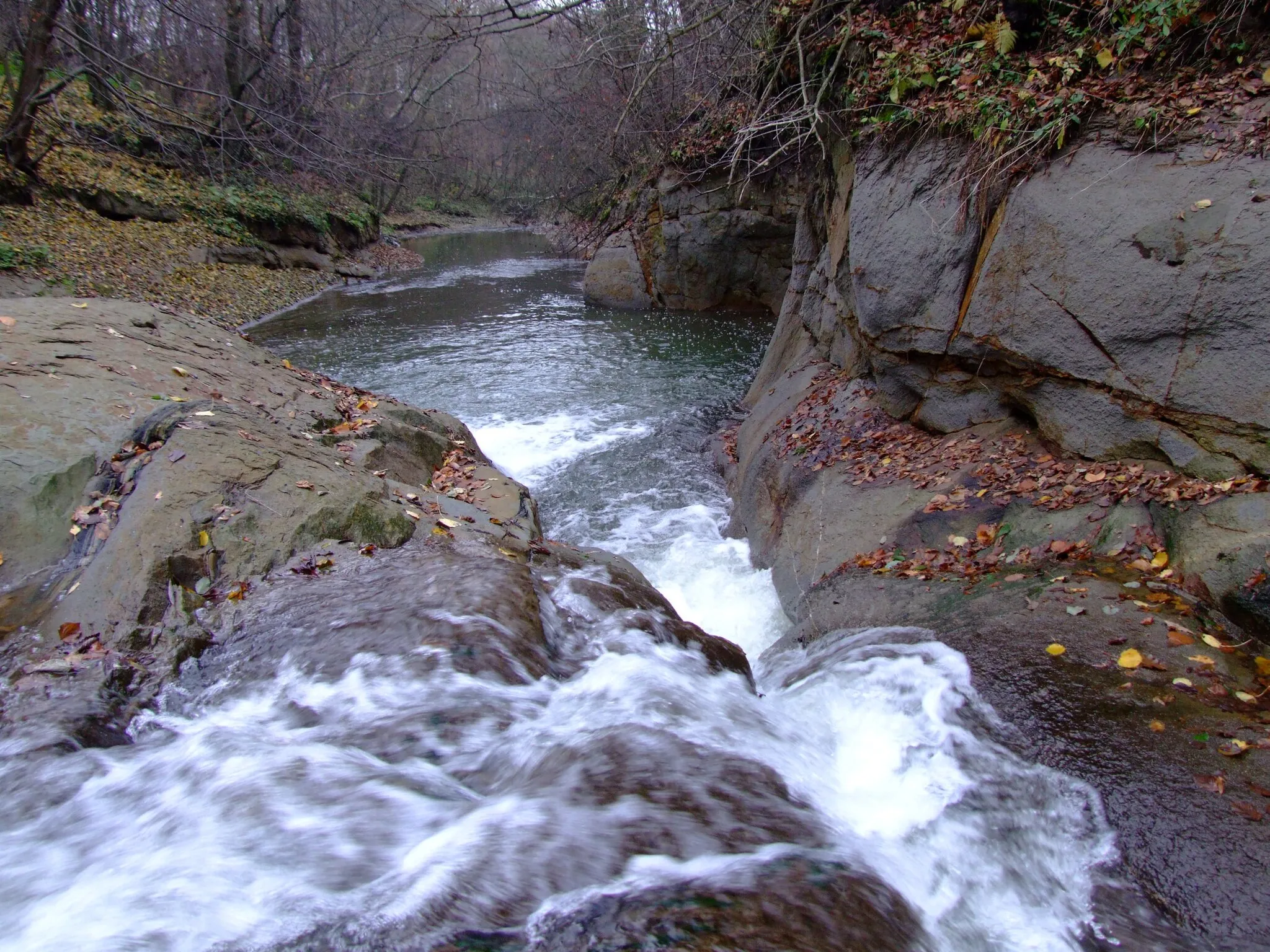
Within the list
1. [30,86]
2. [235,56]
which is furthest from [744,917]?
[235,56]

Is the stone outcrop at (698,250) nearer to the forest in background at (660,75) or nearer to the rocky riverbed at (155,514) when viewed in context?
the forest in background at (660,75)

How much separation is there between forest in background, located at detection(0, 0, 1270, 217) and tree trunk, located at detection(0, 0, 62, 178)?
4 centimetres

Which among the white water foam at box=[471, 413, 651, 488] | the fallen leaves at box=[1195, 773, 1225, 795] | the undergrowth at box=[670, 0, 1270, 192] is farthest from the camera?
the white water foam at box=[471, 413, 651, 488]

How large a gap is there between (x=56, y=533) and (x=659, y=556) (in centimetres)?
496

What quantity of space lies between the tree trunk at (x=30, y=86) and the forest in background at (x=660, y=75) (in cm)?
4

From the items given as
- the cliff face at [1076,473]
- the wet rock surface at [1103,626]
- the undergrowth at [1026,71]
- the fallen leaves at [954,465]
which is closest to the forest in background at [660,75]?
the undergrowth at [1026,71]

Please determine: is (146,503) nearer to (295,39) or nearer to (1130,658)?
(1130,658)

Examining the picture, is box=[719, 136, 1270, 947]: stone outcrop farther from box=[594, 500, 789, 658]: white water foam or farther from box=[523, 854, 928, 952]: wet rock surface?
box=[523, 854, 928, 952]: wet rock surface

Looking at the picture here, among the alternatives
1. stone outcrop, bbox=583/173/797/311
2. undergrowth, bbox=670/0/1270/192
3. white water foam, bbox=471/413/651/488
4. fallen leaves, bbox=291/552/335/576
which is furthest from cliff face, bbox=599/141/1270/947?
stone outcrop, bbox=583/173/797/311

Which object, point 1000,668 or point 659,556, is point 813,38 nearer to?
point 659,556

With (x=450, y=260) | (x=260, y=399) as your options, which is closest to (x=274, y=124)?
(x=260, y=399)

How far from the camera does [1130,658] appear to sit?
3.80 metres

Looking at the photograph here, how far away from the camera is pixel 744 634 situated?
622cm

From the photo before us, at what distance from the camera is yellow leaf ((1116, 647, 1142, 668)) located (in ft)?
12.4
